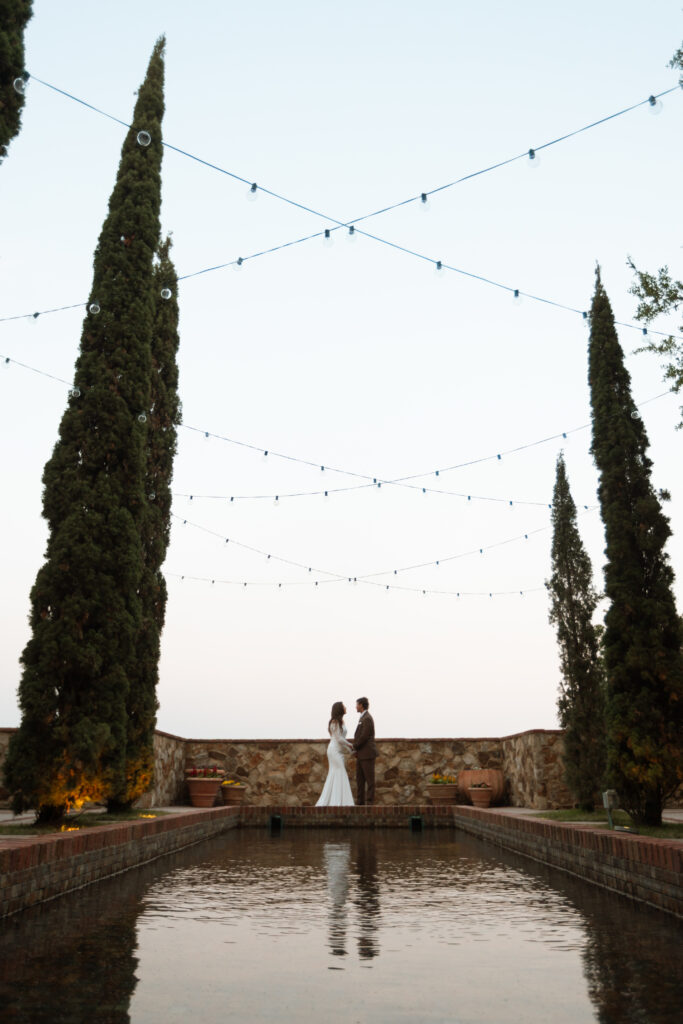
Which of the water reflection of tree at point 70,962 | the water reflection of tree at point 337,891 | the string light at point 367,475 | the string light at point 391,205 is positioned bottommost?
the water reflection of tree at point 337,891

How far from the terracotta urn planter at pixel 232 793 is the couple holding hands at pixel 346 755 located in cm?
179

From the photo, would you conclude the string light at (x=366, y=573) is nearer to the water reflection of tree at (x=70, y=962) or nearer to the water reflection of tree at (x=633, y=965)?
the water reflection of tree at (x=70, y=962)

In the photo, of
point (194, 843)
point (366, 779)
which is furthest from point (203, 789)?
point (194, 843)

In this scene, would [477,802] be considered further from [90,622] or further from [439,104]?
[439,104]

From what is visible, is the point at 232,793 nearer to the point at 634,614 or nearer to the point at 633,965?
the point at 634,614

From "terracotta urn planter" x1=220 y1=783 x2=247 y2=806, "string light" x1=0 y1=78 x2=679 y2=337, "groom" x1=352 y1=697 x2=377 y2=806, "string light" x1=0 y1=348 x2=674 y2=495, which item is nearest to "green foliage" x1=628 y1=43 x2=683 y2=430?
"string light" x1=0 y1=78 x2=679 y2=337

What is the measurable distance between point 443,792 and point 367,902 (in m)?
11.1

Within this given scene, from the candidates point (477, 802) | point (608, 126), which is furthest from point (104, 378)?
point (477, 802)

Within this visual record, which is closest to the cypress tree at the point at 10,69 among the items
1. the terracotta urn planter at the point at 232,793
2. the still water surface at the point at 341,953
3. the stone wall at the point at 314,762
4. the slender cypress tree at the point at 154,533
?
the slender cypress tree at the point at 154,533

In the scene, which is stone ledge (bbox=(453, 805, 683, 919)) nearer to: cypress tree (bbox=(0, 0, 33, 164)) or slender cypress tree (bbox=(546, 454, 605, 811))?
slender cypress tree (bbox=(546, 454, 605, 811))

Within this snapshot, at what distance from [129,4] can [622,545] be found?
8.27 meters

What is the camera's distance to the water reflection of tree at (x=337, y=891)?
368 cm

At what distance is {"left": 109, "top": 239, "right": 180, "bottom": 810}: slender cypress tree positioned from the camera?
32.4 feet

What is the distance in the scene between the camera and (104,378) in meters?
8.76
